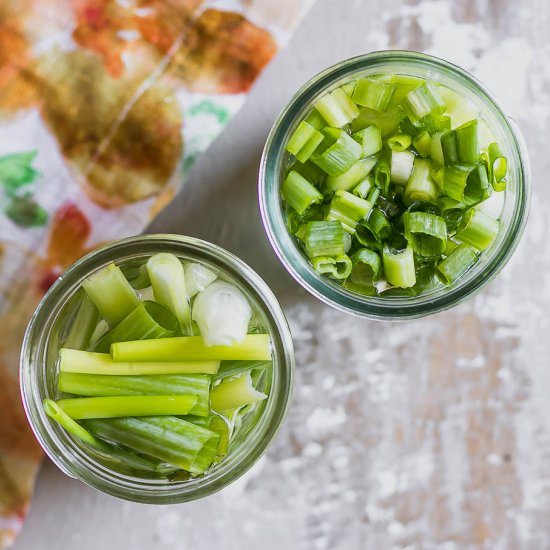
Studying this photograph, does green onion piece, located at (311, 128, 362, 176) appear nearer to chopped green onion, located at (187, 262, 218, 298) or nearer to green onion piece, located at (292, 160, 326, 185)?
green onion piece, located at (292, 160, 326, 185)

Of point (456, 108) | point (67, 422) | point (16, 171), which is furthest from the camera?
point (16, 171)

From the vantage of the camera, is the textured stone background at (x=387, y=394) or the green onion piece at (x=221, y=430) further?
the textured stone background at (x=387, y=394)

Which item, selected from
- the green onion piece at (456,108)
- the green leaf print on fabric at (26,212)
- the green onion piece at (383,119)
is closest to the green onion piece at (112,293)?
the green leaf print on fabric at (26,212)

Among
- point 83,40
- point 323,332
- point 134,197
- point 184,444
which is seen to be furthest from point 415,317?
point 83,40

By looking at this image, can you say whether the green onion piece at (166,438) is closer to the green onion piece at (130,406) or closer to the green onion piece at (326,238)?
the green onion piece at (130,406)

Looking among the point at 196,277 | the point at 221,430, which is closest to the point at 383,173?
the point at 196,277

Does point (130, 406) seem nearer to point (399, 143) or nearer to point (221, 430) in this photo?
point (221, 430)
